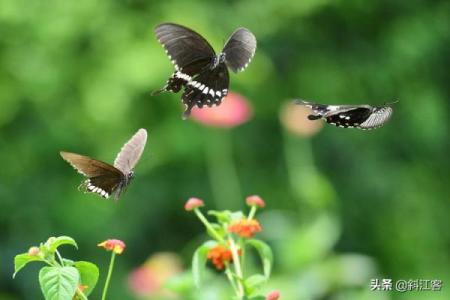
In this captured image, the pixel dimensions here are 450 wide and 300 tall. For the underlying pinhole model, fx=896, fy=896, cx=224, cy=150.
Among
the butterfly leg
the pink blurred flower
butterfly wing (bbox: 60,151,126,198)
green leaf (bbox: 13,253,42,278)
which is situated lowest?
green leaf (bbox: 13,253,42,278)

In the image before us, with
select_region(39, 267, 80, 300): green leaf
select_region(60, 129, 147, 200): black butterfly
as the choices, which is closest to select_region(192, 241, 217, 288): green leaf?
select_region(60, 129, 147, 200): black butterfly

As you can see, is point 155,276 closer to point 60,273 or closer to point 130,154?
point 130,154

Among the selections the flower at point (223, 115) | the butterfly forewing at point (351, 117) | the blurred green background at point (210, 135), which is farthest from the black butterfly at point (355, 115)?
the blurred green background at point (210, 135)

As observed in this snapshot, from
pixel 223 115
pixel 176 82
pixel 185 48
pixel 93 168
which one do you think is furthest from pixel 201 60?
pixel 223 115

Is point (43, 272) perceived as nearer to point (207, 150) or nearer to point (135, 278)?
point (135, 278)

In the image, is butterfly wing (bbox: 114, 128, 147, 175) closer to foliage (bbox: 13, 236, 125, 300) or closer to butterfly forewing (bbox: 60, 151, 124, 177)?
butterfly forewing (bbox: 60, 151, 124, 177)

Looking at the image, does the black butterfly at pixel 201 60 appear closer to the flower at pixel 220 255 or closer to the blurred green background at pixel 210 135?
the flower at pixel 220 255

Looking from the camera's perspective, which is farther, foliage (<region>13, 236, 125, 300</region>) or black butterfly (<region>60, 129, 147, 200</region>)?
black butterfly (<region>60, 129, 147, 200</region>)
